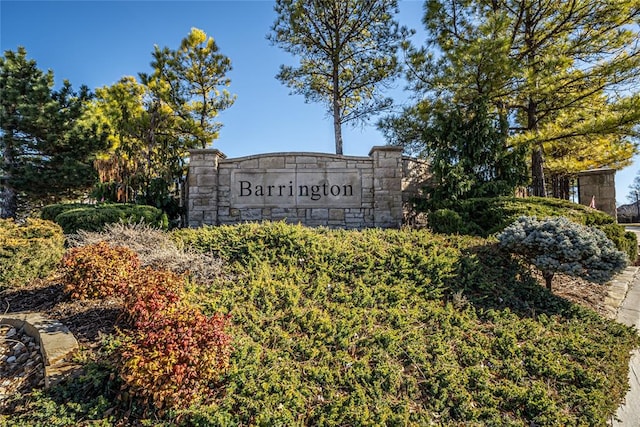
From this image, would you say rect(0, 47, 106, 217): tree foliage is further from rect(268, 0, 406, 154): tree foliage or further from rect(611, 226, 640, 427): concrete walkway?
rect(611, 226, 640, 427): concrete walkway

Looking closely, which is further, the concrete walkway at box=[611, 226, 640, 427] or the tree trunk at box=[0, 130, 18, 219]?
the tree trunk at box=[0, 130, 18, 219]

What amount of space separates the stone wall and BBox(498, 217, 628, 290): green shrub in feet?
12.1

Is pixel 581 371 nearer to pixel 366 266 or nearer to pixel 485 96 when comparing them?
pixel 366 266

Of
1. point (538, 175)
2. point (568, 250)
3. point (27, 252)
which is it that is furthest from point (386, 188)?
point (27, 252)

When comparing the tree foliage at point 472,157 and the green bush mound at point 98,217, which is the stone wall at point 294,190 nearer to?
the tree foliage at point 472,157

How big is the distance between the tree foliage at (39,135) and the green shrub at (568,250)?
44.3 feet

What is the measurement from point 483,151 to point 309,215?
173 inches

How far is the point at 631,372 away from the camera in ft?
9.77

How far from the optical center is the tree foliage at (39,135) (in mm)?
11500

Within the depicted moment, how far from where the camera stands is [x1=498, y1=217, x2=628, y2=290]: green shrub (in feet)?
11.9

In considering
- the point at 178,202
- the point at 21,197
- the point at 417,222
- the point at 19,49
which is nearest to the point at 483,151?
the point at 417,222

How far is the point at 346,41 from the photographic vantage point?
11664 millimetres

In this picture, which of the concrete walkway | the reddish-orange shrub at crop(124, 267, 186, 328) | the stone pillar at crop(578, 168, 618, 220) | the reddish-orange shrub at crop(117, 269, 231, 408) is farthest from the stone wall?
the stone pillar at crop(578, 168, 618, 220)

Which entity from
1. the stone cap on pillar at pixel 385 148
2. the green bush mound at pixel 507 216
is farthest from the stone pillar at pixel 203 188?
the green bush mound at pixel 507 216
